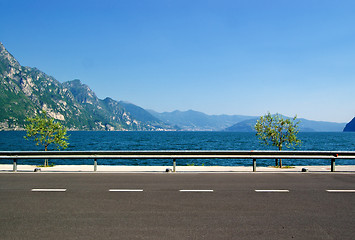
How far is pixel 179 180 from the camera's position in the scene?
1186 cm

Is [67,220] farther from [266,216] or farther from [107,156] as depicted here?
[107,156]

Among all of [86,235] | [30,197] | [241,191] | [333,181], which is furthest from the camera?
[333,181]

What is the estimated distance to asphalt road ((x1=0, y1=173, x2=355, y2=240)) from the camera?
559 centimetres

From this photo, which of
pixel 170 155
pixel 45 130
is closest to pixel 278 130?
pixel 170 155

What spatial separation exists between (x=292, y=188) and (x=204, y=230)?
566 centimetres

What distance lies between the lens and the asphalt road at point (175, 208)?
18.4ft

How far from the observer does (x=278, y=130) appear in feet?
68.9

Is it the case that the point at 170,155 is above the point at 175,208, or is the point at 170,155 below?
above

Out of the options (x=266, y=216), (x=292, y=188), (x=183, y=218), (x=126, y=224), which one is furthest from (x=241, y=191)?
(x=126, y=224)

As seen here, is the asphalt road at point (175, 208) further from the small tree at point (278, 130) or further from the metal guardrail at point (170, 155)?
the small tree at point (278, 130)

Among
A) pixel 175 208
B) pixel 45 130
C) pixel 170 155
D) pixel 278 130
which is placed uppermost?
pixel 278 130

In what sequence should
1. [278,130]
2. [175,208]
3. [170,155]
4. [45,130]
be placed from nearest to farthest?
[175,208] < [170,155] < [278,130] < [45,130]

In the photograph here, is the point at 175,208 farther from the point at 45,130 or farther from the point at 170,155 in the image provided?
the point at 45,130

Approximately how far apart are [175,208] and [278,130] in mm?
15611
